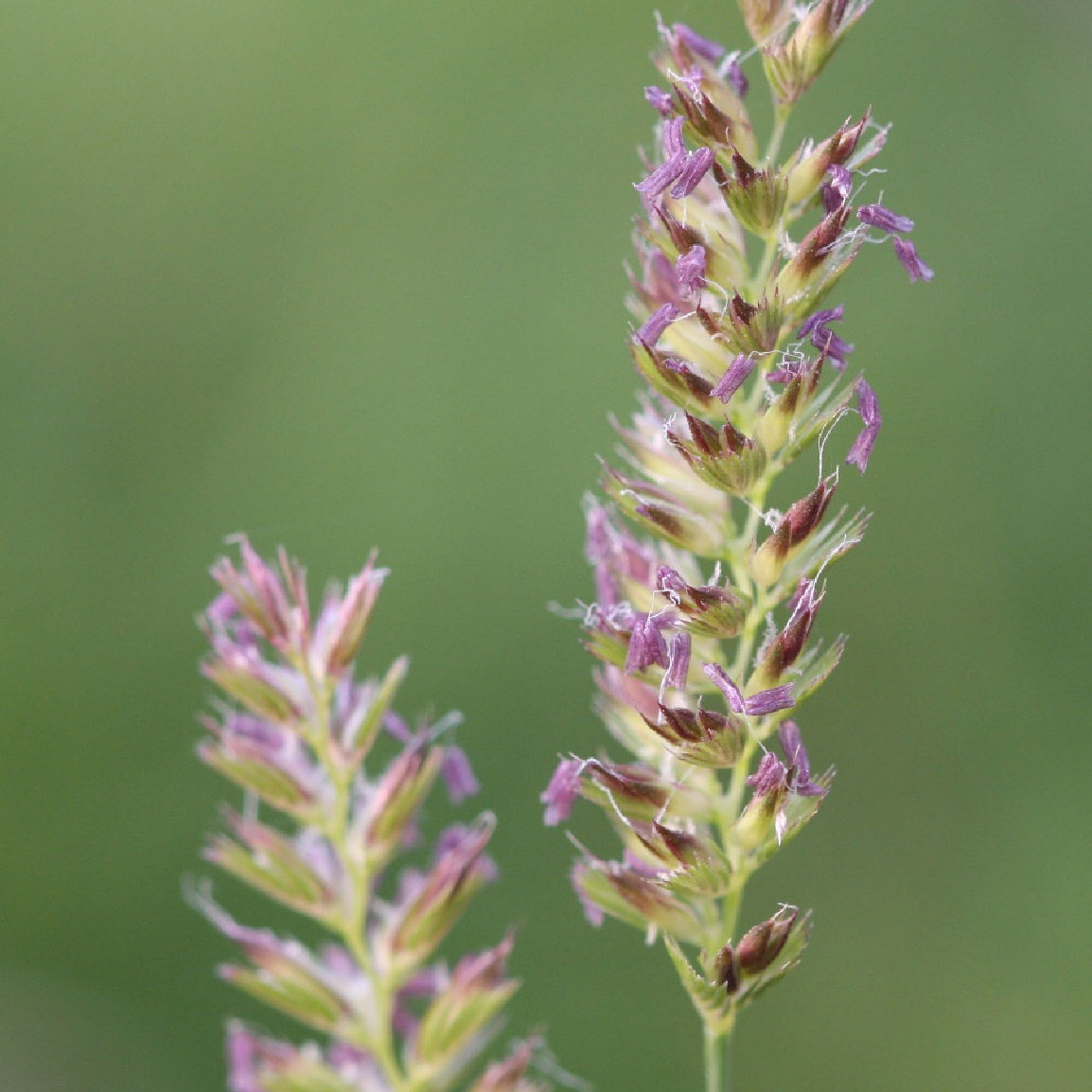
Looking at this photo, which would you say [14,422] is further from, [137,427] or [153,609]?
[153,609]

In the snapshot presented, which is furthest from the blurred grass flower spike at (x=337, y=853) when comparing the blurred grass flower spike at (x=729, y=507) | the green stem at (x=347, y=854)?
the blurred grass flower spike at (x=729, y=507)

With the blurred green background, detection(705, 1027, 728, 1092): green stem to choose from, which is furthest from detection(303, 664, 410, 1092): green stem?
the blurred green background

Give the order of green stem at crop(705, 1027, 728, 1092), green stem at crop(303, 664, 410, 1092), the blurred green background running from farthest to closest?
the blurred green background → green stem at crop(303, 664, 410, 1092) → green stem at crop(705, 1027, 728, 1092)

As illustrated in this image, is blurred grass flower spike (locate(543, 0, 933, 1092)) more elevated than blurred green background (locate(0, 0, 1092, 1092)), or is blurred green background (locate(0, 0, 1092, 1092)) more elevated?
blurred green background (locate(0, 0, 1092, 1092))

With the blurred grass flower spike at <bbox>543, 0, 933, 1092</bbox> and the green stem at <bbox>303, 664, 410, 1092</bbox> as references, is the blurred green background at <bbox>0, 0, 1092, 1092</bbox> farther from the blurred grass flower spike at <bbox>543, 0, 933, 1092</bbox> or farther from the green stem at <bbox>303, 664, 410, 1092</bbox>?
the blurred grass flower spike at <bbox>543, 0, 933, 1092</bbox>

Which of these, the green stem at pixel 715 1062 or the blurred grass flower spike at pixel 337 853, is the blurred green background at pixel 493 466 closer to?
the blurred grass flower spike at pixel 337 853

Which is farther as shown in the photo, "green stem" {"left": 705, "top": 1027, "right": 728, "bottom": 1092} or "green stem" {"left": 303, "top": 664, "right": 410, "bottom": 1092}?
"green stem" {"left": 303, "top": 664, "right": 410, "bottom": 1092}

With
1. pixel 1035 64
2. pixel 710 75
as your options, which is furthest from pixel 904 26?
pixel 710 75
